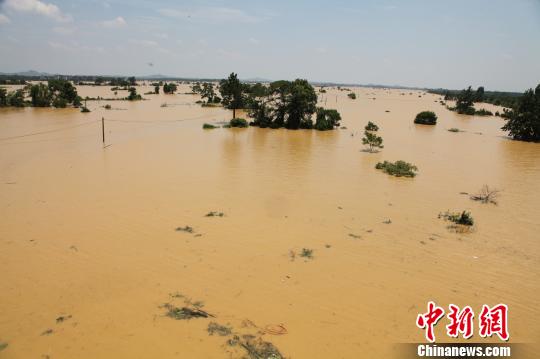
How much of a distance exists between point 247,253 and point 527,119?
31373mm

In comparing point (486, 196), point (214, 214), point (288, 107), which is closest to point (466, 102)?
point (288, 107)

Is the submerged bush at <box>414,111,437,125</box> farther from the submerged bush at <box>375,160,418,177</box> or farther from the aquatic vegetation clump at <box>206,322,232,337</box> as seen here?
the aquatic vegetation clump at <box>206,322,232,337</box>

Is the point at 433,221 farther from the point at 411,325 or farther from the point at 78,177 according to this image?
the point at 78,177

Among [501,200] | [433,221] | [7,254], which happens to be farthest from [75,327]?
[501,200]

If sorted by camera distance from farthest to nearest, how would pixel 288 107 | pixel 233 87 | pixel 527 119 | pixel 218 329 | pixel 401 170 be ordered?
pixel 233 87 < pixel 288 107 < pixel 527 119 < pixel 401 170 < pixel 218 329

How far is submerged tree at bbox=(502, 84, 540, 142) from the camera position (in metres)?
29.1

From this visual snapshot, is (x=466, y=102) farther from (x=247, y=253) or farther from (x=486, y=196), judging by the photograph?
(x=247, y=253)

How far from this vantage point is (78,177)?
14945 millimetres

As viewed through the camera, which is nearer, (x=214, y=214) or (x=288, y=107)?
(x=214, y=214)

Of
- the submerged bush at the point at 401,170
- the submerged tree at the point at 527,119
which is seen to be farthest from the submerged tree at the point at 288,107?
the submerged tree at the point at 527,119

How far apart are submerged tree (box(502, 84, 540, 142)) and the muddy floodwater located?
46.5 ft

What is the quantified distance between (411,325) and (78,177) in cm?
1410

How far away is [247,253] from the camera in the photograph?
8805mm

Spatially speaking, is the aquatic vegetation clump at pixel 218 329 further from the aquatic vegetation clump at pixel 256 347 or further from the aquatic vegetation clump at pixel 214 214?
the aquatic vegetation clump at pixel 214 214
